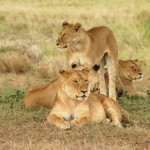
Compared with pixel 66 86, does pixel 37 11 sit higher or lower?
lower

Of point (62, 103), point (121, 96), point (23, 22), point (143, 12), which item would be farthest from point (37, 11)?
point (62, 103)

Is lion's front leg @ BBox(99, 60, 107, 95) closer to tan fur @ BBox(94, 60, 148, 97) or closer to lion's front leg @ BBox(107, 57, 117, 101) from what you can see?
lion's front leg @ BBox(107, 57, 117, 101)

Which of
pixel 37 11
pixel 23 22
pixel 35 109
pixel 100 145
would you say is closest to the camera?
pixel 100 145

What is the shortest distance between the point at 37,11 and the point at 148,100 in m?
16.8

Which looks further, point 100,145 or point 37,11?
point 37,11

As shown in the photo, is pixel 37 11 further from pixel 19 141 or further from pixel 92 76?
pixel 19 141

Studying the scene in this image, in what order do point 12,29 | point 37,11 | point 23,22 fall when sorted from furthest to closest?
1. point 37,11
2. point 23,22
3. point 12,29

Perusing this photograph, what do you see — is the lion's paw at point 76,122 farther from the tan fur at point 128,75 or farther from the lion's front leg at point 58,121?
the tan fur at point 128,75

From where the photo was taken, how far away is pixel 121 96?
32.4 ft

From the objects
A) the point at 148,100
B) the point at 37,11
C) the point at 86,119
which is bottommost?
the point at 37,11

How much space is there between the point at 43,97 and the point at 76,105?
1337mm

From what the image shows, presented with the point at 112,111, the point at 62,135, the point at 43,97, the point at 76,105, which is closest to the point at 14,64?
the point at 43,97

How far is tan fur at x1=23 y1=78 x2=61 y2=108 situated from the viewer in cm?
813

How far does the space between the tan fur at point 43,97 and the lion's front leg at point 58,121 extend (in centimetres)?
124
